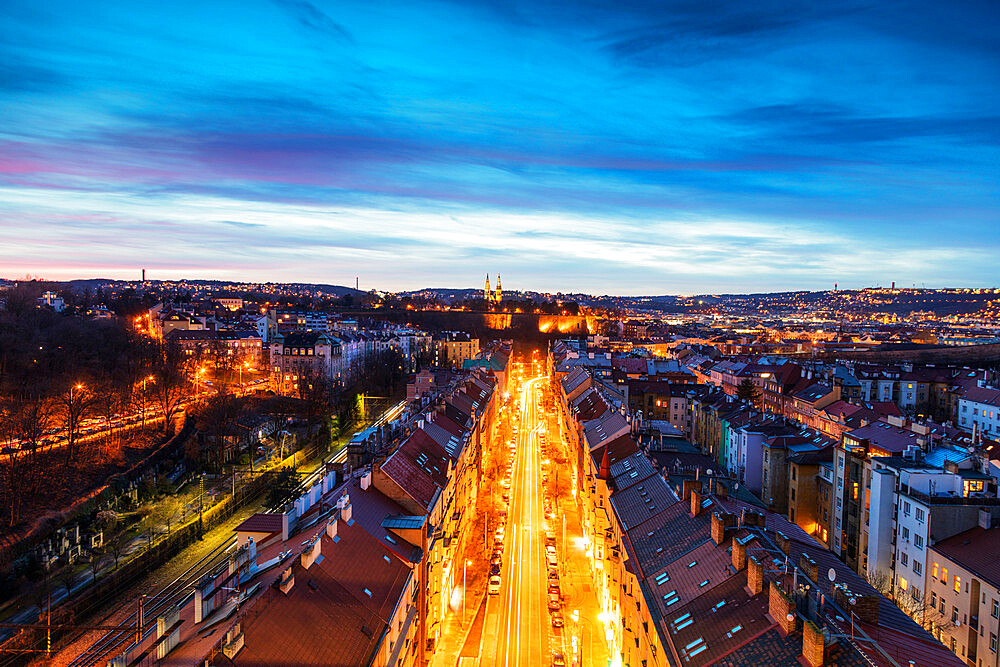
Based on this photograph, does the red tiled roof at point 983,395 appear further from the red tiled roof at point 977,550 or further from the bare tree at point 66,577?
the bare tree at point 66,577

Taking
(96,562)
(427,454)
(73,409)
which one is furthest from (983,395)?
(73,409)

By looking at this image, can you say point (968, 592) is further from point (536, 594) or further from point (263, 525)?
point (263, 525)

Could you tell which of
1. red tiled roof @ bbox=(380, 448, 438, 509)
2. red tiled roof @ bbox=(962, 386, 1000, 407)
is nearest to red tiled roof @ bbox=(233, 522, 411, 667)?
red tiled roof @ bbox=(380, 448, 438, 509)

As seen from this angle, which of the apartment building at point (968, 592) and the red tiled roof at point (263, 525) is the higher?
the red tiled roof at point (263, 525)

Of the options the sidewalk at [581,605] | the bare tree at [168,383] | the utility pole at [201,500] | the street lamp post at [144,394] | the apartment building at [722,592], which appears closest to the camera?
the apartment building at [722,592]

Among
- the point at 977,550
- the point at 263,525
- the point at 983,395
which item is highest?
the point at 263,525

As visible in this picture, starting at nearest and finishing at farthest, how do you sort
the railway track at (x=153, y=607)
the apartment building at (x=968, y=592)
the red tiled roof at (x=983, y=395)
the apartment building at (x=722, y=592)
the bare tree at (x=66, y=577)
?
1. the apartment building at (x=722, y=592)
2. the apartment building at (x=968, y=592)
3. the railway track at (x=153, y=607)
4. the bare tree at (x=66, y=577)
5. the red tiled roof at (x=983, y=395)

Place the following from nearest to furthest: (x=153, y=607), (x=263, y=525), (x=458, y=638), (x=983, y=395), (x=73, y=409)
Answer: (x=263, y=525), (x=458, y=638), (x=153, y=607), (x=73, y=409), (x=983, y=395)

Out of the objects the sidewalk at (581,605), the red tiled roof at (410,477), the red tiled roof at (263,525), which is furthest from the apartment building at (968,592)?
the red tiled roof at (263,525)

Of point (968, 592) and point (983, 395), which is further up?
point (983, 395)

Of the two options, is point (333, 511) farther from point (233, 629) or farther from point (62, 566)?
point (62, 566)

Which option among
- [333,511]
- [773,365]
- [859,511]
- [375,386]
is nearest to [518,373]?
[375,386]
